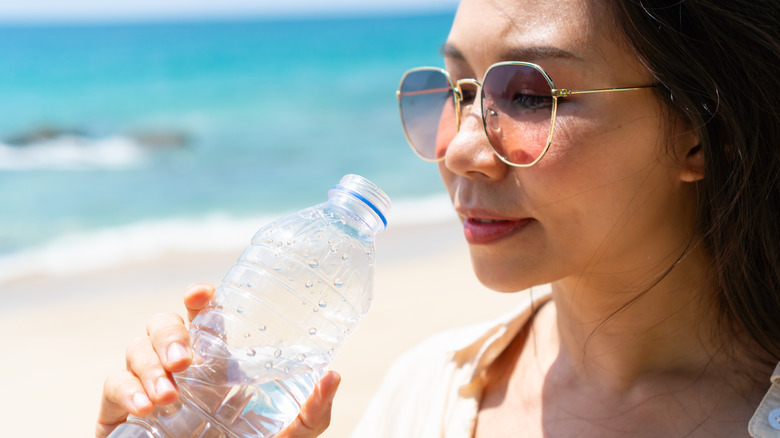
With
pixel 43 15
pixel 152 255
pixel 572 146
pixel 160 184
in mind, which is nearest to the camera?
pixel 572 146

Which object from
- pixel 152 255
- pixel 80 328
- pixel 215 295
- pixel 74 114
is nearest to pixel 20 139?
pixel 74 114

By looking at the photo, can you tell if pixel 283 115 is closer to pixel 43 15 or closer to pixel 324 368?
pixel 324 368

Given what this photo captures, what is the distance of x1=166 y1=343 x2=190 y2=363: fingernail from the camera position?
148 centimetres

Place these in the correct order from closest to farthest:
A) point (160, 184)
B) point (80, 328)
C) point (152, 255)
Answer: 1. point (80, 328)
2. point (152, 255)
3. point (160, 184)

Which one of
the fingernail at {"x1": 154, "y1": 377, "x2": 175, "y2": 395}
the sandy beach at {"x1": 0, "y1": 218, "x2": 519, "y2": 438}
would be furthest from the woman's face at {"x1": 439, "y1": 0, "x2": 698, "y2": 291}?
the sandy beach at {"x1": 0, "y1": 218, "x2": 519, "y2": 438}

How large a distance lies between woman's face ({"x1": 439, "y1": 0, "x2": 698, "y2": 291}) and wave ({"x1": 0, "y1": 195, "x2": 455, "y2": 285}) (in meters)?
5.84

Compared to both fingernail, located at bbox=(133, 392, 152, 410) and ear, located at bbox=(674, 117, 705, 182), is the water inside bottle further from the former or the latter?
ear, located at bbox=(674, 117, 705, 182)

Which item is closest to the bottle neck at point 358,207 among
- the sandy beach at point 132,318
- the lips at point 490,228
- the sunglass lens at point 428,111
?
the lips at point 490,228

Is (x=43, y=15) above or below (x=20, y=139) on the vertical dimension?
above

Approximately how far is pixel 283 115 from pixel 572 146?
15.9 meters

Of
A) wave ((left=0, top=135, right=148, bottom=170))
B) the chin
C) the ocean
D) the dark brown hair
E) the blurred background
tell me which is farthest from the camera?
wave ((left=0, top=135, right=148, bottom=170))

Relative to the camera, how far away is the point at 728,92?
64.0 inches

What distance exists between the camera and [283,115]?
17.1 meters

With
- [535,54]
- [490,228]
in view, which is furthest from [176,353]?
[535,54]
